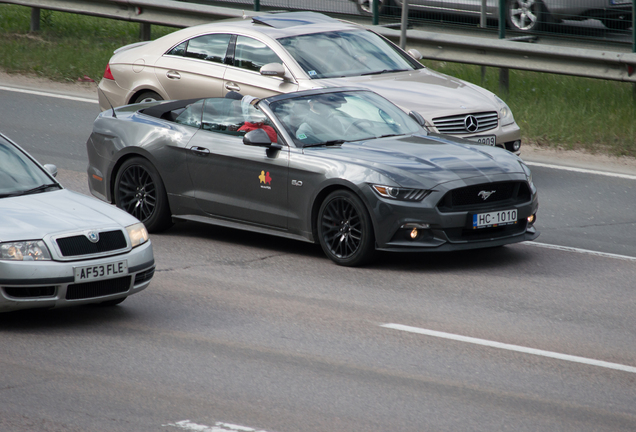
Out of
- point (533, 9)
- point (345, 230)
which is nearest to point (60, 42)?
point (533, 9)

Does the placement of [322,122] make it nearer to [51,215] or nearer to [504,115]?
[51,215]

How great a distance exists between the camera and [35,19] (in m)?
22.3

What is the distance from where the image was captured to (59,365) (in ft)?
21.5

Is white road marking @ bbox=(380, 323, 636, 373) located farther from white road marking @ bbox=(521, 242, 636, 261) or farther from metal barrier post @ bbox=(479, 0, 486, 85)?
metal barrier post @ bbox=(479, 0, 486, 85)

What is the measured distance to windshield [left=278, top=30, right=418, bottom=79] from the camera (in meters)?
12.9

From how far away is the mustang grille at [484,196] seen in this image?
8898 mm

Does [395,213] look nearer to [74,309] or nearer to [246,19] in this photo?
[74,309]

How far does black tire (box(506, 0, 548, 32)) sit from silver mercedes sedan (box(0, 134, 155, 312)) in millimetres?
10583

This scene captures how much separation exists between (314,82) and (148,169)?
2.82 metres

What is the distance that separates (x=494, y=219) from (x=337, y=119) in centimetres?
184

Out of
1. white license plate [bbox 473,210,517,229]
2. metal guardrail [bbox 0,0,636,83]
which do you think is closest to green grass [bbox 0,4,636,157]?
metal guardrail [bbox 0,0,636,83]

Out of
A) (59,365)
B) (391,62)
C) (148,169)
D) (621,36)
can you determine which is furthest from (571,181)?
(59,365)

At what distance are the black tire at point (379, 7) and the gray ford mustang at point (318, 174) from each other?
807 centimetres

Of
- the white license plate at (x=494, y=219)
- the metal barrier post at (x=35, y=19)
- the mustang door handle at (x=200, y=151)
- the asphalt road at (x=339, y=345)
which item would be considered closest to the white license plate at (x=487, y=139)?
the asphalt road at (x=339, y=345)
